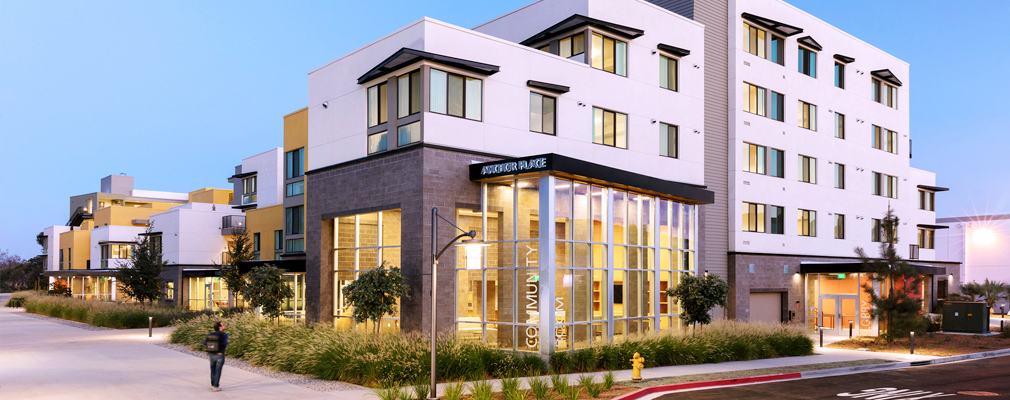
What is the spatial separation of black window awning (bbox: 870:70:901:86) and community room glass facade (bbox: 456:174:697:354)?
27269 mm

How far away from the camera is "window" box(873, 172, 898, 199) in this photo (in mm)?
45250

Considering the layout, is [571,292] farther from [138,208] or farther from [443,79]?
[138,208]

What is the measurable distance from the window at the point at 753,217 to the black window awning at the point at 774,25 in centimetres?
908

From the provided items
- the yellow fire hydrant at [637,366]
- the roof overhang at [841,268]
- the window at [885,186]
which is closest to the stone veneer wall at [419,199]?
the yellow fire hydrant at [637,366]

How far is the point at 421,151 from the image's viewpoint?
2188cm

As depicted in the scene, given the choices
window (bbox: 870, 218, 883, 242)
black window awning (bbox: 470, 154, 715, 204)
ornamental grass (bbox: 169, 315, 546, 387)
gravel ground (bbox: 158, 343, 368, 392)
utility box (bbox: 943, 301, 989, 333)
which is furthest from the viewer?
window (bbox: 870, 218, 883, 242)

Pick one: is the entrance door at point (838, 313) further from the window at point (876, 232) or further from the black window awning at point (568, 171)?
the black window awning at point (568, 171)

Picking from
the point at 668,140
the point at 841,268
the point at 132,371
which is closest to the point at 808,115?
the point at 841,268

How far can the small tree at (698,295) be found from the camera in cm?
2511

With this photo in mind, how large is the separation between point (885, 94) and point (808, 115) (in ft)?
31.1

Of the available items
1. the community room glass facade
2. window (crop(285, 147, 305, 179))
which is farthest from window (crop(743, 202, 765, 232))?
window (crop(285, 147, 305, 179))

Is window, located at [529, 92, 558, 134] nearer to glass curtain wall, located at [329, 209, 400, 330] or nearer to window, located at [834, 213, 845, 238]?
glass curtain wall, located at [329, 209, 400, 330]

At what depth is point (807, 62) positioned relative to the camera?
1585 inches

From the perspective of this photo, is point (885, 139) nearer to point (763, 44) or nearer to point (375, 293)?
point (763, 44)
